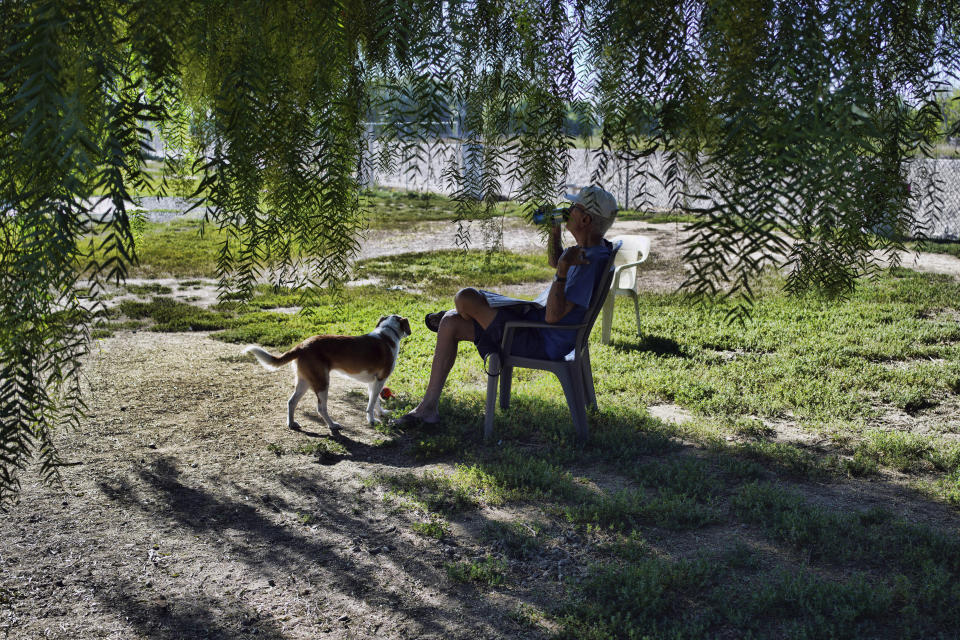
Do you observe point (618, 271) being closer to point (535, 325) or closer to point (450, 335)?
point (450, 335)

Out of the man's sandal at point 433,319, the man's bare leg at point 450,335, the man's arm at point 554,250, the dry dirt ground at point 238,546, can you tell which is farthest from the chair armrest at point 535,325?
the dry dirt ground at point 238,546

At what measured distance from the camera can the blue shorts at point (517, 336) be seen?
4711mm

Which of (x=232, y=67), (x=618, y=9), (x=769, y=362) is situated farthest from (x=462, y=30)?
(x=769, y=362)

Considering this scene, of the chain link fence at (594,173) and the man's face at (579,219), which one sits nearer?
the chain link fence at (594,173)

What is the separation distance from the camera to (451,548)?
3.41 meters

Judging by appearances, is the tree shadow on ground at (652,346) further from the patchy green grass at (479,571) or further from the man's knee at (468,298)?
the patchy green grass at (479,571)

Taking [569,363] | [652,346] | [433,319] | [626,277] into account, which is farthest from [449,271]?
[569,363]

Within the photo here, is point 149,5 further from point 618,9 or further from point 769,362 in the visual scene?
point 769,362

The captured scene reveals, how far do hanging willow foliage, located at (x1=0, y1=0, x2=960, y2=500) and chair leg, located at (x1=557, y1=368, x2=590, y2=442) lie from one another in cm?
262

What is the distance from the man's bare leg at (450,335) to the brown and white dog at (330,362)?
0.33 meters

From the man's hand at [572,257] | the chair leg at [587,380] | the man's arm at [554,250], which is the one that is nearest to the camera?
the man's hand at [572,257]

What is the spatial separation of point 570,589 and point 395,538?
89cm

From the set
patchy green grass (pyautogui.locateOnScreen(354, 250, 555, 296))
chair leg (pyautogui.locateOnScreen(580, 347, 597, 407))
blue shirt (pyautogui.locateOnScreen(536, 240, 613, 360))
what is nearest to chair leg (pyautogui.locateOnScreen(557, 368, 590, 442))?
blue shirt (pyautogui.locateOnScreen(536, 240, 613, 360))

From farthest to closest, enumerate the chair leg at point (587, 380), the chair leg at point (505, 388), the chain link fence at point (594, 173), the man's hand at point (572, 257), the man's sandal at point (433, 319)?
the man's sandal at point (433, 319) < the chair leg at point (505, 388) < the chair leg at point (587, 380) < the man's hand at point (572, 257) < the chain link fence at point (594, 173)
